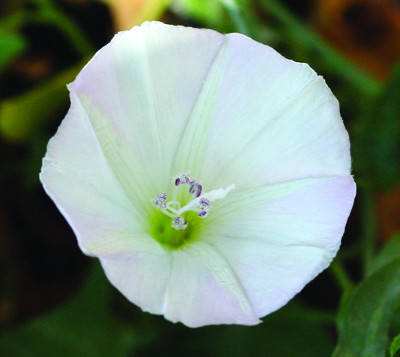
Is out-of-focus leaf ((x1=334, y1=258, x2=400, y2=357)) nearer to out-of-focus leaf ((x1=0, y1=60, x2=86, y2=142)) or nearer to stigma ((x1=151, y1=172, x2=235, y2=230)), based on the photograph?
stigma ((x1=151, y1=172, x2=235, y2=230))

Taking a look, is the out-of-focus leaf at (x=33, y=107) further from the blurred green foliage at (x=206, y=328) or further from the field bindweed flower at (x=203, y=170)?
the field bindweed flower at (x=203, y=170)

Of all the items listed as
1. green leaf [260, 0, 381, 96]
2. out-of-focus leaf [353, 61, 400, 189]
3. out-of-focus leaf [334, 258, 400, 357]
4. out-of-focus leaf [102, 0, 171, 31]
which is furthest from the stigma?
out-of-focus leaf [102, 0, 171, 31]

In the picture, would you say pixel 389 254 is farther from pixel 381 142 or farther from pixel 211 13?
pixel 211 13

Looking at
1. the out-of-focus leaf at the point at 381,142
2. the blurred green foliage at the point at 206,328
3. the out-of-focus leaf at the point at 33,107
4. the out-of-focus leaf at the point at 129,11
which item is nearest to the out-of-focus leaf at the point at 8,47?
the blurred green foliage at the point at 206,328

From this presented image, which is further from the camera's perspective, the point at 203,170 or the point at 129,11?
the point at 129,11

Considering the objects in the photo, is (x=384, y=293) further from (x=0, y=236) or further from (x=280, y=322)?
(x=0, y=236)

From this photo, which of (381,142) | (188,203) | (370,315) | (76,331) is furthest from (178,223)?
(381,142)
